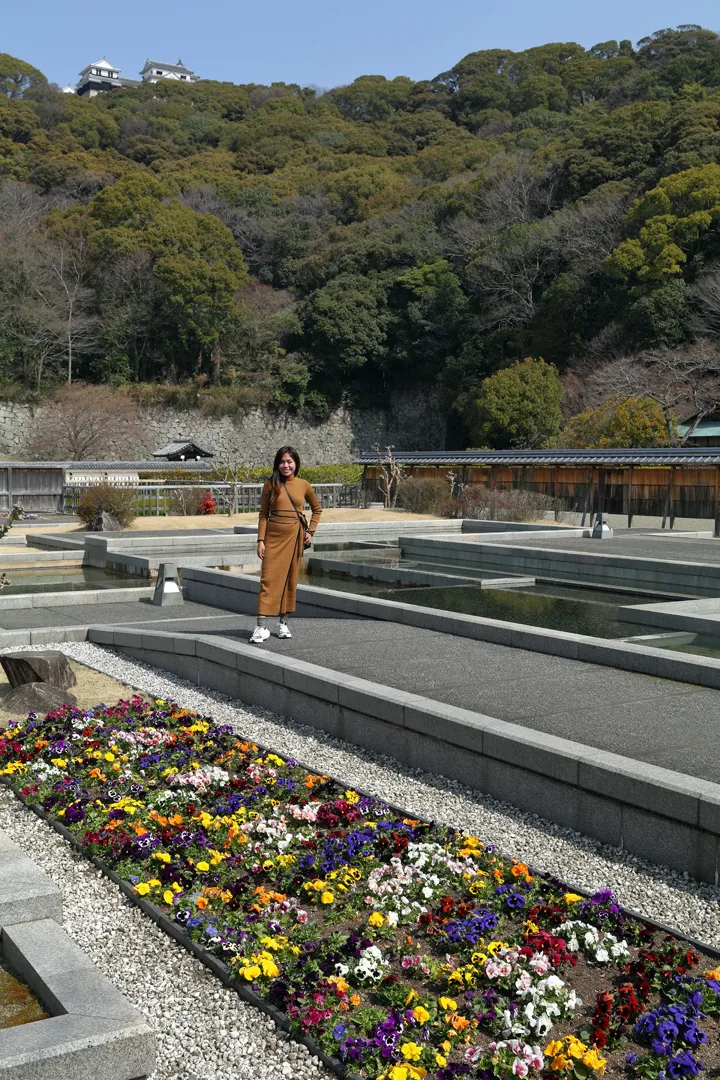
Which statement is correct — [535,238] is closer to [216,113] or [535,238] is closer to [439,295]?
[439,295]

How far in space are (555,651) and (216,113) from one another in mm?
73379

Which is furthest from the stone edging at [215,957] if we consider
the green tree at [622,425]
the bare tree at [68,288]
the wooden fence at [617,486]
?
the bare tree at [68,288]

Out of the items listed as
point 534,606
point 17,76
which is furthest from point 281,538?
point 17,76

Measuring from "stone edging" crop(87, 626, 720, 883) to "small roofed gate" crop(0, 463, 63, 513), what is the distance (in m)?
24.0

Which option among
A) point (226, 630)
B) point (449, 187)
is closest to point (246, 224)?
point (449, 187)

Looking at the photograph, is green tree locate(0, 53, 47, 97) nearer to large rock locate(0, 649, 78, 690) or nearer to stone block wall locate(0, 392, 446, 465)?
stone block wall locate(0, 392, 446, 465)

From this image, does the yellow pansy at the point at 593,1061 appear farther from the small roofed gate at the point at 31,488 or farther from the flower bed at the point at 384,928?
the small roofed gate at the point at 31,488

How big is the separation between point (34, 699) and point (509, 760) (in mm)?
3651

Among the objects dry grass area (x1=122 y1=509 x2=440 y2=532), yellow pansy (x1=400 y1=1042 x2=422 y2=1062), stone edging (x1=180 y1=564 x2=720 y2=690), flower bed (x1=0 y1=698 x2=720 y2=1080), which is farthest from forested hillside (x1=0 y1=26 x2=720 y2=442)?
yellow pansy (x1=400 y1=1042 x2=422 y2=1062)

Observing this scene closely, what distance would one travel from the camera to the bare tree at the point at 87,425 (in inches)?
1586

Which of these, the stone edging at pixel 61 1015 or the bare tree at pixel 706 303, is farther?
the bare tree at pixel 706 303

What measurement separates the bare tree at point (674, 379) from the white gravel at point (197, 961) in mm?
29570

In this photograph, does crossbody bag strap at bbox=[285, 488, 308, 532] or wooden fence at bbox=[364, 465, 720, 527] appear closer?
crossbody bag strap at bbox=[285, 488, 308, 532]

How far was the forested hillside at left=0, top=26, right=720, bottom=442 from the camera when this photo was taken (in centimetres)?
3981
